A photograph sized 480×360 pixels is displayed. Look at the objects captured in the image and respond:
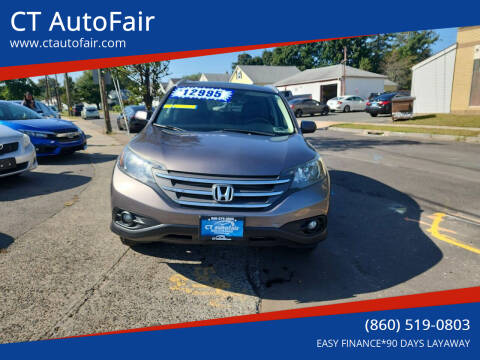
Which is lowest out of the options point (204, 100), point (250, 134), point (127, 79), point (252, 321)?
point (252, 321)

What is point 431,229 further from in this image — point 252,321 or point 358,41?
point 358,41

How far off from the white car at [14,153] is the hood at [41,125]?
218cm

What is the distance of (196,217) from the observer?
261cm

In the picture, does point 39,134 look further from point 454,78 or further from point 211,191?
point 454,78

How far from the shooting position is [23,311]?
249 centimetres

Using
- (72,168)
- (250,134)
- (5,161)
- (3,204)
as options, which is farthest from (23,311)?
(72,168)

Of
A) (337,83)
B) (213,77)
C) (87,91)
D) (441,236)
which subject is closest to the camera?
(441,236)

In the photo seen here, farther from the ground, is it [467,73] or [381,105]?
[467,73]

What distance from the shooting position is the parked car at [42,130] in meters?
8.00

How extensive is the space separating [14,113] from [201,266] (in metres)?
7.58

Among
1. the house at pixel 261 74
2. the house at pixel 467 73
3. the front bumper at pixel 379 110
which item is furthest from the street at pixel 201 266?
the house at pixel 261 74

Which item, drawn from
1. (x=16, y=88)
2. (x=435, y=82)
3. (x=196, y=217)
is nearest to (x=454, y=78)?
(x=435, y=82)

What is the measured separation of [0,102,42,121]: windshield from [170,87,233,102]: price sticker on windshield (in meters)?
5.94

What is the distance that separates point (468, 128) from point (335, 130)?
5.48 metres
